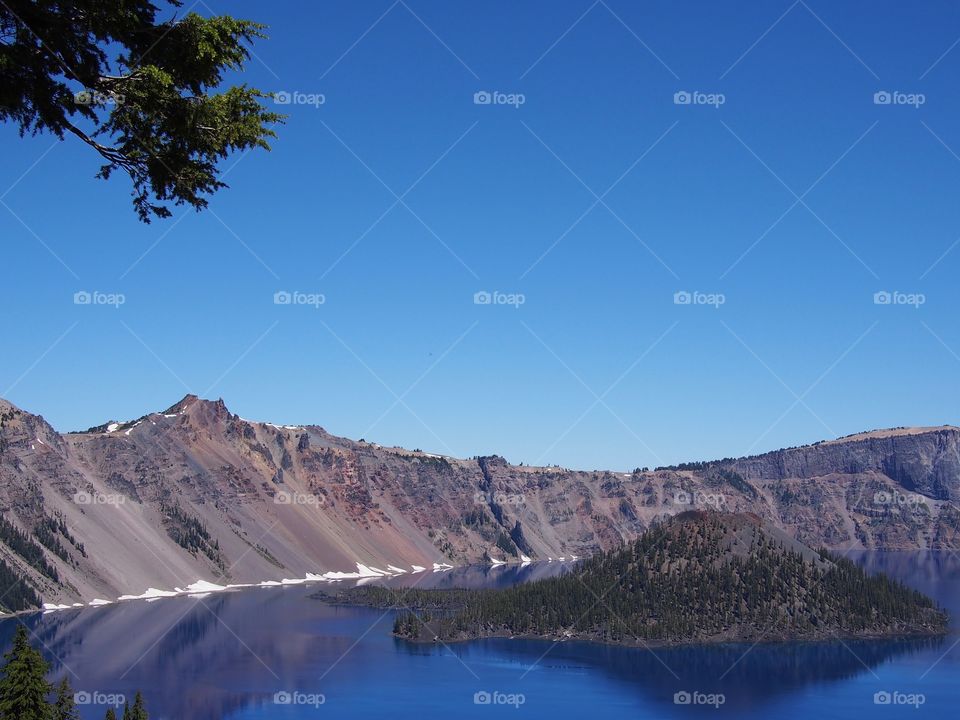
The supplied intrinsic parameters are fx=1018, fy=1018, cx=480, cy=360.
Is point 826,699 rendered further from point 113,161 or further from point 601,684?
point 113,161

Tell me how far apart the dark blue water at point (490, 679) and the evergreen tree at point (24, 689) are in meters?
82.8

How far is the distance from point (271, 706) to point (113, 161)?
449 feet

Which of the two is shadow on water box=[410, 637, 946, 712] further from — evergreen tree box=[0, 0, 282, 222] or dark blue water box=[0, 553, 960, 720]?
evergreen tree box=[0, 0, 282, 222]

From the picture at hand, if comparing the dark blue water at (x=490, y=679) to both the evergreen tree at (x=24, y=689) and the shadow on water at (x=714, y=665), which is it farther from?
the evergreen tree at (x=24, y=689)

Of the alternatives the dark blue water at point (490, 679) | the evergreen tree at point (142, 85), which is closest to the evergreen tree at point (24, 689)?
A: the evergreen tree at point (142, 85)

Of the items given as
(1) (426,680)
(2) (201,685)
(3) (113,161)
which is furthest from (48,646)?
(3) (113,161)

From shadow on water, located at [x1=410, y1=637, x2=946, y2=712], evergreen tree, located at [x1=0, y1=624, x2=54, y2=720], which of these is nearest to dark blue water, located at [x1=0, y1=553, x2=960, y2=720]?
shadow on water, located at [x1=410, y1=637, x2=946, y2=712]

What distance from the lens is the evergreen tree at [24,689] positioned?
54.2 m

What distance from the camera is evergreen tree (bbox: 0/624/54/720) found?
54.2 m

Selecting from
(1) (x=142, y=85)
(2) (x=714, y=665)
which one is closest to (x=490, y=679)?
(2) (x=714, y=665)

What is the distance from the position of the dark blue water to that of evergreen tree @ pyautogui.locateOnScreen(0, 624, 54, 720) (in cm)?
8276

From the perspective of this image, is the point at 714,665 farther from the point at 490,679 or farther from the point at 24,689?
the point at 24,689

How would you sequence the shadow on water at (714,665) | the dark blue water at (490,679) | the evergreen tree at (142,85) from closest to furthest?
the evergreen tree at (142,85), the dark blue water at (490,679), the shadow on water at (714,665)

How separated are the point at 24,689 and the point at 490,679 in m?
117
